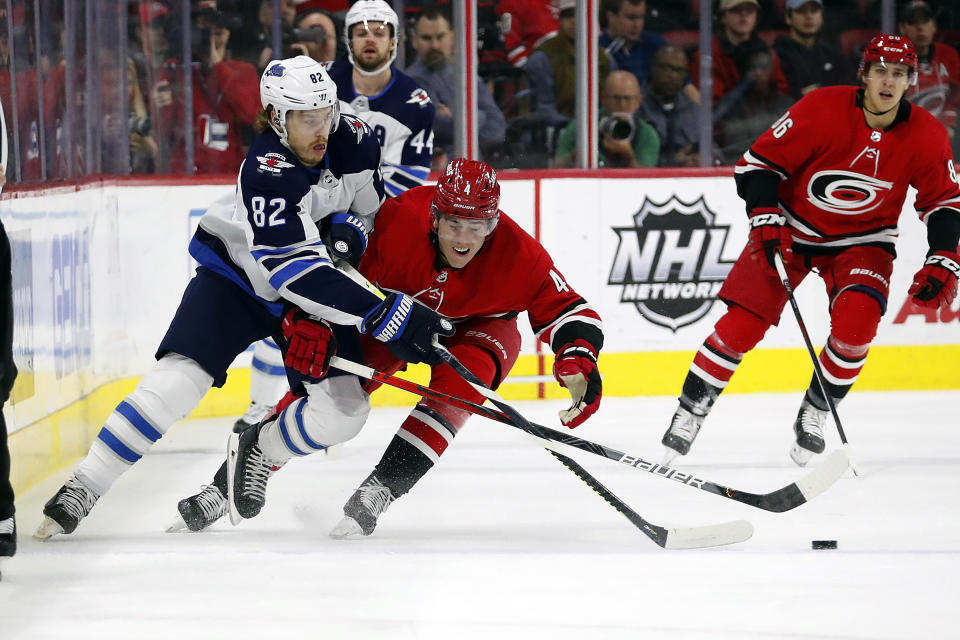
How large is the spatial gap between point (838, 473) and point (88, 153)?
98.6 inches

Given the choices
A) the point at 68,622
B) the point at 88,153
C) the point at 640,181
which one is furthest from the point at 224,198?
the point at 640,181

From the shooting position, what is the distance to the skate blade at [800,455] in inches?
134

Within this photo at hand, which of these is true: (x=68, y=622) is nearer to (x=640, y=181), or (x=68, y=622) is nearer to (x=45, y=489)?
(x=45, y=489)

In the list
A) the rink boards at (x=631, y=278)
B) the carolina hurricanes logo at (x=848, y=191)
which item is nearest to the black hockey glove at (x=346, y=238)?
the carolina hurricanes logo at (x=848, y=191)

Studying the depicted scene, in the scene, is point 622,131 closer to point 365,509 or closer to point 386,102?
point 386,102

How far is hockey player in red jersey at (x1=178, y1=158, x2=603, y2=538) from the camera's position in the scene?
2.45 metres

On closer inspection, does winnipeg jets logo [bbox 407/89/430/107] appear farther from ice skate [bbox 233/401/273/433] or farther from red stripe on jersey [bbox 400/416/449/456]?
red stripe on jersey [bbox 400/416/449/456]

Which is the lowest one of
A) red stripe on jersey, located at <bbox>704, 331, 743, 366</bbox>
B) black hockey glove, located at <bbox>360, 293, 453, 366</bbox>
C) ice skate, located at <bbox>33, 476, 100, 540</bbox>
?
ice skate, located at <bbox>33, 476, 100, 540</bbox>

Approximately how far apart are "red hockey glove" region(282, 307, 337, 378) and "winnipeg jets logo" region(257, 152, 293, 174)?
1.03 feet

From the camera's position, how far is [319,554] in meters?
2.40

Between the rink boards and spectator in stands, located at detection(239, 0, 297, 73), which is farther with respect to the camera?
spectator in stands, located at detection(239, 0, 297, 73)

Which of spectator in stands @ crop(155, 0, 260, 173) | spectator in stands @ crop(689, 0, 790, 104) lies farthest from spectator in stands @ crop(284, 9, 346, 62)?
spectator in stands @ crop(689, 0, 790, 104)

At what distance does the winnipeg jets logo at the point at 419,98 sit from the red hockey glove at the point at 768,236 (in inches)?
38.2

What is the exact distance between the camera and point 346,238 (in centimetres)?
257
